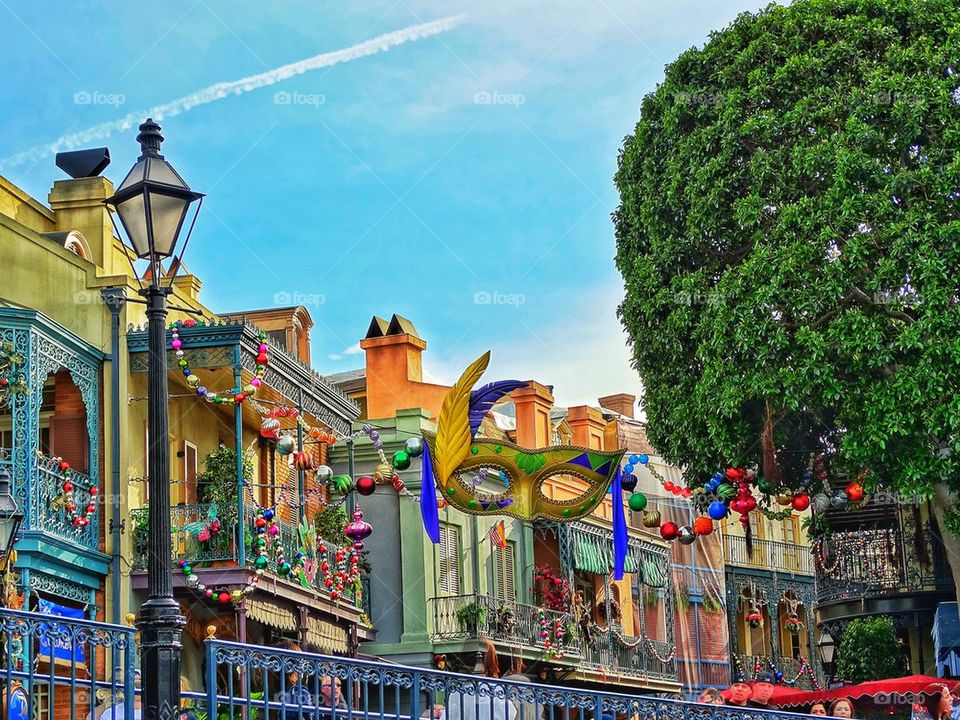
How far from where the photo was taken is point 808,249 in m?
21.0

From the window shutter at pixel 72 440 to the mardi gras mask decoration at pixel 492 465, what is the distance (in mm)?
6049

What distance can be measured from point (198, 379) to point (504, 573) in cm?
1432

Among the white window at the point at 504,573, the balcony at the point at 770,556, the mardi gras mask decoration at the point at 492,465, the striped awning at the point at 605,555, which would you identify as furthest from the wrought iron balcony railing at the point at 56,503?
the balcony at the point at 770,556

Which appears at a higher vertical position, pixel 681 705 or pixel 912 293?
pixel 912 293

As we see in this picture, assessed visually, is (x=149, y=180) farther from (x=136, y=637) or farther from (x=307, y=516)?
(x=307, y=516)

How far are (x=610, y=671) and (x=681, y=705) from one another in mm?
24121

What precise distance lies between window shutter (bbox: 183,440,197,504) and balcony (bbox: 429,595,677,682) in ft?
24.9

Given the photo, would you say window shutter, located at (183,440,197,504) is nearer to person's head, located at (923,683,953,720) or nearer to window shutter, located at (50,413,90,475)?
window shutter, located at (50,413,90,475)

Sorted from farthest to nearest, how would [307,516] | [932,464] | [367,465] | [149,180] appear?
[367,465] → [307,516] → [932,464] → [149,180]

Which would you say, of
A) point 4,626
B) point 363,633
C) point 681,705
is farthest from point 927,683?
point 4,626

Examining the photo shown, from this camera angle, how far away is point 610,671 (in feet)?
130

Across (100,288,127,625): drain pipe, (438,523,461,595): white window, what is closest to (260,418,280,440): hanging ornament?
(100,288,127,625): drain pipe

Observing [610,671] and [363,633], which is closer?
[363,633]

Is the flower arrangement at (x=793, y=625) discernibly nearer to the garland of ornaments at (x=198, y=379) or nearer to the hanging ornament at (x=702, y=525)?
the garland of ornaments at (x=198, y=379)
